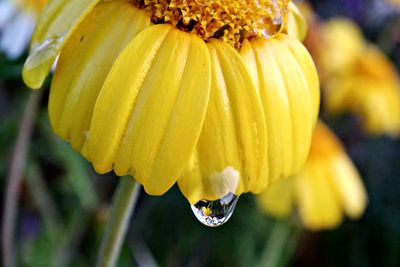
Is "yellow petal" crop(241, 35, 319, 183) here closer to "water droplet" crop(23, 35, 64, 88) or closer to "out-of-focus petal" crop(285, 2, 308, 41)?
"out-of-focus petal" crop(285, 2, 308, 41)

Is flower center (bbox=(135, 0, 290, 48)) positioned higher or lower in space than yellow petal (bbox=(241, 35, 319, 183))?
higher

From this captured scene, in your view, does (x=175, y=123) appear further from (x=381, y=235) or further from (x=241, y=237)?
(x=381, y=235)

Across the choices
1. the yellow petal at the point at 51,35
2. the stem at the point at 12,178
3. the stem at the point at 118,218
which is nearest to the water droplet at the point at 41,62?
the yellow petal at the point at 51,35

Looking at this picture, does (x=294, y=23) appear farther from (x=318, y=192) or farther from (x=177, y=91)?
(x=318, y=192)

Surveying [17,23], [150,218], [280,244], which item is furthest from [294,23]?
[150,218]

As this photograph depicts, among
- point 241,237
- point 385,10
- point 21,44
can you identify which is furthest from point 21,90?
point 385,10

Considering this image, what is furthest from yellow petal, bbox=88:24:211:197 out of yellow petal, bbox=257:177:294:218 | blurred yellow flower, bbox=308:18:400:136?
blurred yellow flower, bbox=308:18:400:136

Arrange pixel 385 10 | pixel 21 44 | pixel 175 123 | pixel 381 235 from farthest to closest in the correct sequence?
pixel 385 10, pixel 381 235, pixel 21 44, pixel 175 123
